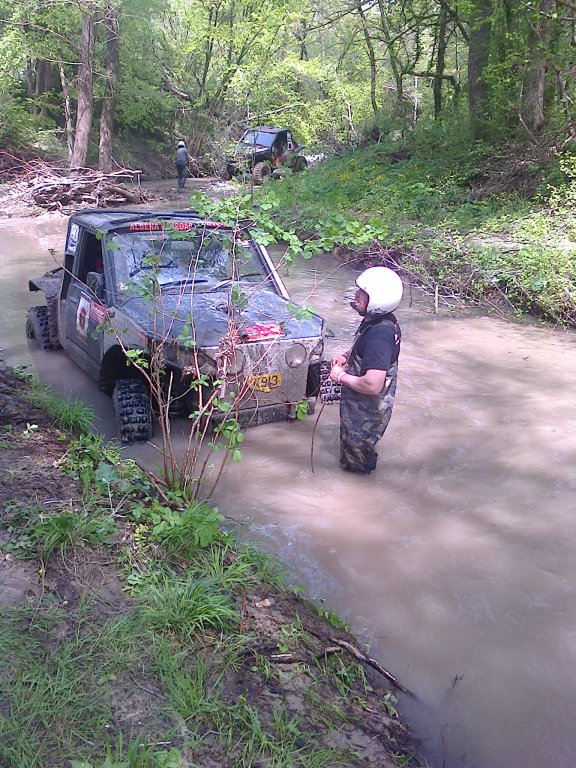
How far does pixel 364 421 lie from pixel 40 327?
4.39 m

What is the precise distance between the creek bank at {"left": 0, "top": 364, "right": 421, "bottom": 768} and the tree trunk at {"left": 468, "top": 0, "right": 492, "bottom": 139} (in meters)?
13.9

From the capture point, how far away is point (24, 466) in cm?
404

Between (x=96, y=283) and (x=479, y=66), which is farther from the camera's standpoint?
(x=479, y=66)

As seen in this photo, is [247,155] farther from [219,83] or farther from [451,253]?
[451,253]

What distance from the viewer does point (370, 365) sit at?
4406 millimetres

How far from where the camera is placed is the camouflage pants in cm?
467

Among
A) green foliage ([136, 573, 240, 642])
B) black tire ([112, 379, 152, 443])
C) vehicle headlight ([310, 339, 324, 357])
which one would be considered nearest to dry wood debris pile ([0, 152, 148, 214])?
black tire ([112, 379, 152, 443])

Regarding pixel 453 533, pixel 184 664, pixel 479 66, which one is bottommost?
pixel 453 533

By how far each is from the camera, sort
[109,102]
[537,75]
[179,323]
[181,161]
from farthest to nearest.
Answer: [109,102], [181,161], [537,75], [179,323]

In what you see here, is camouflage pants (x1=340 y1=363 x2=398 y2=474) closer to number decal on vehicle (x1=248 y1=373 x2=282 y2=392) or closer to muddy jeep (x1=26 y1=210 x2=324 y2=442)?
muddy jeep (x1=26 y1=210 x2=324 y2=442)

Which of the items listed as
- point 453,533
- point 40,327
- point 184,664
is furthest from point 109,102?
point 184,664

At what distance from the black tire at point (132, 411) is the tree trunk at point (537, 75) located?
10199mm

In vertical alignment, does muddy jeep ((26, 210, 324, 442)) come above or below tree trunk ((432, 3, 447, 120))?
below

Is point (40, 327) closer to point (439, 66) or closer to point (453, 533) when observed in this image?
point (453, 533)
